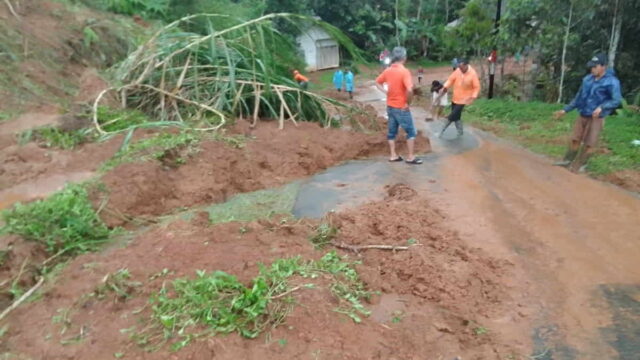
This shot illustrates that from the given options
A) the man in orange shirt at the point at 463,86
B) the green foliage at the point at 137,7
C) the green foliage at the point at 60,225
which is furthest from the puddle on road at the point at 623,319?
the green foliage at the point at 137,7

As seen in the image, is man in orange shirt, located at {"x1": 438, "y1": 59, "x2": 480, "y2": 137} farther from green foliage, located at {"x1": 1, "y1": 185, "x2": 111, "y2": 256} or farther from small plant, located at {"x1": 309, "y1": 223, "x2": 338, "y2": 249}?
green foliage, located at {"x1": 1, "y1": 185, "x2": 111, "y2": 256}

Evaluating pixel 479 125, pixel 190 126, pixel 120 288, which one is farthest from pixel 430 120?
pixel 120 288

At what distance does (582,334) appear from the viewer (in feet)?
10.7

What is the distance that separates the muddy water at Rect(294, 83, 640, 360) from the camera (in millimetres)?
3350

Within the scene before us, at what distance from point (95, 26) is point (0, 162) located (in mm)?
6756

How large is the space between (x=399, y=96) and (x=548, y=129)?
164 inches

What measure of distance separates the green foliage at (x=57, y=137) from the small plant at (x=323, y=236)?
410 cm

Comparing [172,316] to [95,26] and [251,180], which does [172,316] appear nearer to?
[251,180]

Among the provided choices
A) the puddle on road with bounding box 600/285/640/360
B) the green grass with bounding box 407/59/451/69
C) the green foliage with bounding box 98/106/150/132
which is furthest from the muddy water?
the green grass with bounding box 407/59/451/69

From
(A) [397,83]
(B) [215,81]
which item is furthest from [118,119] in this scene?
(A) [397,83]

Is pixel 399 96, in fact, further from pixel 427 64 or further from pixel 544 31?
pixel 427 64

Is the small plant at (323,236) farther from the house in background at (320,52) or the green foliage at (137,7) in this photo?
the house in background at (320,52)

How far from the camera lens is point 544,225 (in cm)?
494

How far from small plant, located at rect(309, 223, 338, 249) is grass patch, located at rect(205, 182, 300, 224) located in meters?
0.77
